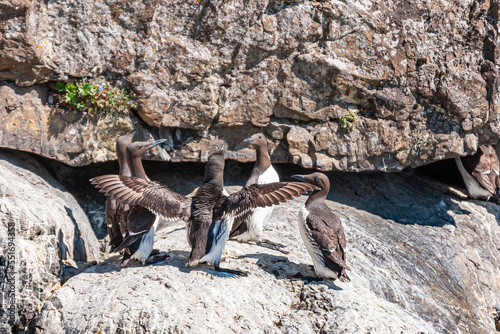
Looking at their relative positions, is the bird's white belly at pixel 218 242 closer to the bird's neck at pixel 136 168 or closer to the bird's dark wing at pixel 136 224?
the bird's dark wing at pixel 136 224

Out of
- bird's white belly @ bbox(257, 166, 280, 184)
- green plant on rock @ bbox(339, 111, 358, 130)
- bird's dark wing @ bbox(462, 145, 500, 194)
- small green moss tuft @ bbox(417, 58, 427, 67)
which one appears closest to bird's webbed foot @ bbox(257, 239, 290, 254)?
bird's white belly @ bbox(257, 166, 280, 184)

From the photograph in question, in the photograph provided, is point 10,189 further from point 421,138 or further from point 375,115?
point 421,138

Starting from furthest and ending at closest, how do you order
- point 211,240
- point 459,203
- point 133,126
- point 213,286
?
point 459,203, point 133,126, point 211,240, point 213,286

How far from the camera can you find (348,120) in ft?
26.8

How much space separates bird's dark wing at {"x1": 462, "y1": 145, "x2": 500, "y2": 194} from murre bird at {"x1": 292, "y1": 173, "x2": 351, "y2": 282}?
4.75 metres

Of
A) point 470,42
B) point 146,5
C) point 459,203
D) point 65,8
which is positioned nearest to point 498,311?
point 459,203

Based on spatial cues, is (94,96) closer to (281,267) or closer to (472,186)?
(281,267)

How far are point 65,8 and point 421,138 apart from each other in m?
6.07

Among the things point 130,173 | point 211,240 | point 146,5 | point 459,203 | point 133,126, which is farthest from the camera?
point 459,203

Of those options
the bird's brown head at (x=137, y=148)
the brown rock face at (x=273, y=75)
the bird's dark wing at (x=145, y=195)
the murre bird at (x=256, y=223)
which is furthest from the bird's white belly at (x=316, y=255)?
the brown rock face at (x=273, y=75)

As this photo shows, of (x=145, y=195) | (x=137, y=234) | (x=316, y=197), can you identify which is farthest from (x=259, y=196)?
(x=137, y=234)

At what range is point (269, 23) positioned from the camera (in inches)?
301

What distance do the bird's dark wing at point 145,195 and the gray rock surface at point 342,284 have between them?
0.60 meters

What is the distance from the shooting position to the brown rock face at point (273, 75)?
22.7 feet
